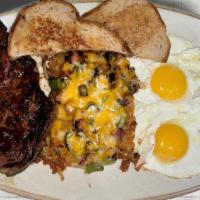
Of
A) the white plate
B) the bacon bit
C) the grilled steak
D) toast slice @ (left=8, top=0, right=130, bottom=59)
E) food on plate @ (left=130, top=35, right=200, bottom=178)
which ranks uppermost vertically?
toast slice @ (left=8, top=0, right=130, bottom=59)

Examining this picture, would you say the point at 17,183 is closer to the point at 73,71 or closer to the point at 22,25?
the point at 73,71

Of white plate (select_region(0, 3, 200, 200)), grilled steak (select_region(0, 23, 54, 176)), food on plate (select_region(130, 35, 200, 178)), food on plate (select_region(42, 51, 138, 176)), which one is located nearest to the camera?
grilled steak (select_region(0, 23, 54, 176))

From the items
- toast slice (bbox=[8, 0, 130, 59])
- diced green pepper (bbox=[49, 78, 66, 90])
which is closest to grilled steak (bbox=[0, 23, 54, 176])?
diced green pepper (bbox=[49, 78, 66, 90])

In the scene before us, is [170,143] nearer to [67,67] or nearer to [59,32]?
[67,67]

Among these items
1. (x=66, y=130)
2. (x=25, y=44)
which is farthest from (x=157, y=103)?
(x=25, y=44)

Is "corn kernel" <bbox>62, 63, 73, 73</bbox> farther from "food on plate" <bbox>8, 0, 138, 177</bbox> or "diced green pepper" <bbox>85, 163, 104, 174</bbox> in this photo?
"diced green pepper" <bbox>85, 163, 104, 174</bbox>

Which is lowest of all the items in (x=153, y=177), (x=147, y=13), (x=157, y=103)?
(x=153, y=177)

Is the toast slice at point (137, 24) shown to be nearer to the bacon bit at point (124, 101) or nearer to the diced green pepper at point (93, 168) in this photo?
the bacon bit at point (124, 101)

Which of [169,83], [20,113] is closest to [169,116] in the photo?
[169,83]
